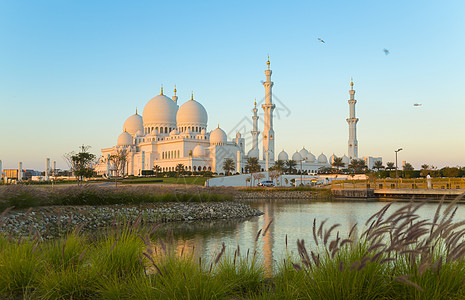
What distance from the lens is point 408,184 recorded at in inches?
1604

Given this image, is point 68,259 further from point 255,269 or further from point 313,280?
point 313,280

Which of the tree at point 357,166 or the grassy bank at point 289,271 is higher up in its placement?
the tree at point 357,166

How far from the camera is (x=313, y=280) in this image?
13.7 feet

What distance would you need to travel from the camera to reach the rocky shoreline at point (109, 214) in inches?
529

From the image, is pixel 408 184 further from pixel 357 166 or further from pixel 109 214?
pixel 357 166

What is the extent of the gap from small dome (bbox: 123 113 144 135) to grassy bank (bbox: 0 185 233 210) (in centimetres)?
7789

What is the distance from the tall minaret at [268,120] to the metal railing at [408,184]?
34.4 meters

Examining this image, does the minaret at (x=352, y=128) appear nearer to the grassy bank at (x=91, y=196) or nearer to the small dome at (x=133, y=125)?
the small dome at (x=133, y=125)

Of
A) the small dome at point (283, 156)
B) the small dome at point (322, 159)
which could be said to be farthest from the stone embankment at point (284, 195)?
the small dome at point (322, 159)

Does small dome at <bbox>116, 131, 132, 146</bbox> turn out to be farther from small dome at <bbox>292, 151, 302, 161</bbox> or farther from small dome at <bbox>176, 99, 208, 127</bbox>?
small dome at <bbox>292, 151, 302, 161</bbox>

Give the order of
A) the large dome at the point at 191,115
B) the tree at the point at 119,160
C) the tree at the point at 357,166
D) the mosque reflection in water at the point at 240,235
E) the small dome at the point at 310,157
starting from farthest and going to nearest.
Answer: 1. the small dome at the point at 310,157
2. the large dome at the point at 191,115
3. the tree at the point at 357,166
4. the tree at the point at 119,160
5. the mosque reflection in water at the point at 240,235

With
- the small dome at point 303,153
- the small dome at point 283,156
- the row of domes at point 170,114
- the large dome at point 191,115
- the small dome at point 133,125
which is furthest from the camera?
the small dome at point 303,153

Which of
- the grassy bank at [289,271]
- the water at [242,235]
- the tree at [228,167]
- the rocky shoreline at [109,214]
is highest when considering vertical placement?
the tree at [228,167]

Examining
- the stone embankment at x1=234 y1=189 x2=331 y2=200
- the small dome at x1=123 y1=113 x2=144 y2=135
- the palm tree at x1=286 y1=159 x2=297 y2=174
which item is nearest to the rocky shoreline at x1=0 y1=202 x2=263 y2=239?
the stone embankment at x1=234 y1=189 x2=331 y2=200
